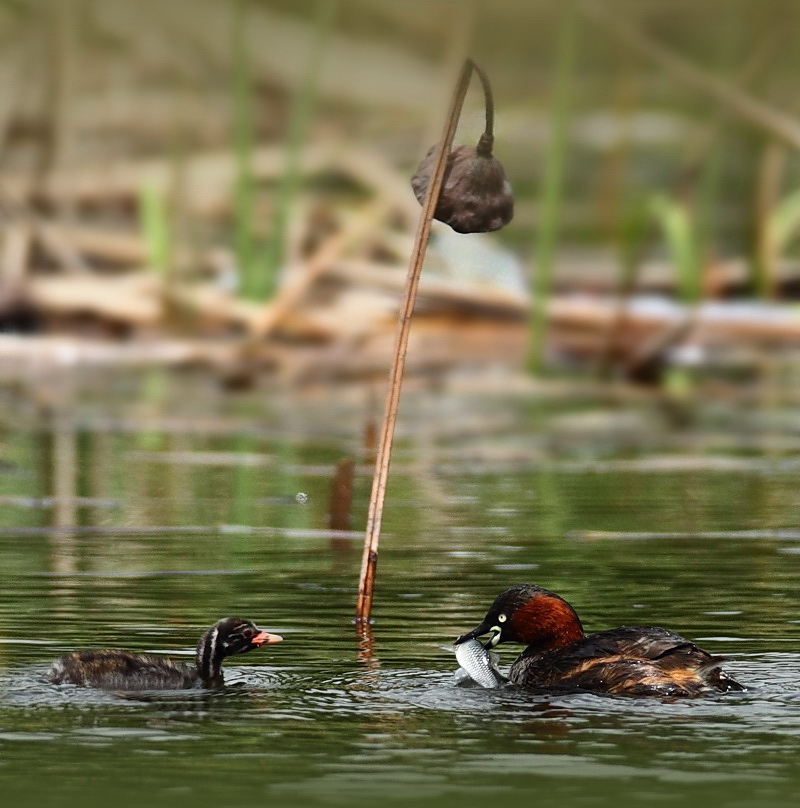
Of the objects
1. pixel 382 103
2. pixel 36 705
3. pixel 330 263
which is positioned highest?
pixel 382 103

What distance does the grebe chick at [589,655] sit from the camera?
19.2 feet

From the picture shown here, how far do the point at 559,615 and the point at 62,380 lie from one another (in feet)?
25.5

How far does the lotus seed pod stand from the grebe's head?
102 cm

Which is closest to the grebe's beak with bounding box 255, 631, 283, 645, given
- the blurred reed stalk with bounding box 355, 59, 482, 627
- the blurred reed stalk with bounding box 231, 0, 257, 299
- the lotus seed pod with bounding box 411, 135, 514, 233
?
the blurred reed stalk with bounding box 355, 59, 482, 627

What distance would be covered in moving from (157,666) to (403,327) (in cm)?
123

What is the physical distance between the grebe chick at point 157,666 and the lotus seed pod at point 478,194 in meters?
1.28

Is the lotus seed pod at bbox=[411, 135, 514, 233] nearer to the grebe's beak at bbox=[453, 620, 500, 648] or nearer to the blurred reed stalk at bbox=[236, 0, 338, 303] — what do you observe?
the grebe's beak at bbox=[453, 620, 500, 648]

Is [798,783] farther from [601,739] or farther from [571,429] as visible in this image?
[571,429]

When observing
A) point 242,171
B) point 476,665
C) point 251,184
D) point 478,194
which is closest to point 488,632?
point 476,665

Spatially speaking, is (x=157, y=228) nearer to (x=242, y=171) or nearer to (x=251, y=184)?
(x=251, y=184)

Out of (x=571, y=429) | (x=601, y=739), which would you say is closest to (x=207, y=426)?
(x=571, y=429)

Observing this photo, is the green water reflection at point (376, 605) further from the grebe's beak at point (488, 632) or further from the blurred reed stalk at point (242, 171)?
the blurred reed stalk at point (242, 171)

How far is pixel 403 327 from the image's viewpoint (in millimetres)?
6695

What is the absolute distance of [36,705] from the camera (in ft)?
18.8
